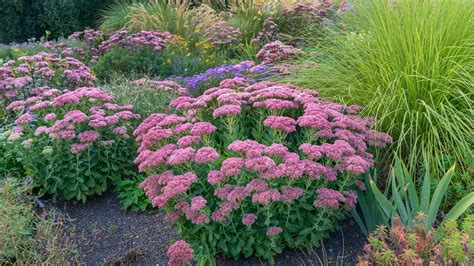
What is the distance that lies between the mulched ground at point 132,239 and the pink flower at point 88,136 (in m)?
0.64

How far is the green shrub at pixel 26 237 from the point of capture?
3.53 m

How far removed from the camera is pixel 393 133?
165 inches

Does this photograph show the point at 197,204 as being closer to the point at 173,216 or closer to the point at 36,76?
the point at 173,216

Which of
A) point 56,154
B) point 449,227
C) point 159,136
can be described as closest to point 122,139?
point 56,154

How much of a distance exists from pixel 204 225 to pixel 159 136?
0.78 meters

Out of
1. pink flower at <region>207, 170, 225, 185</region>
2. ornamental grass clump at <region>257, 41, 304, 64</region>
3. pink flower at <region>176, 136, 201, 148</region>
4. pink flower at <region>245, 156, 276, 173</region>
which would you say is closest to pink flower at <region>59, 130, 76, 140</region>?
pink flower at <region>176, 136, 201, 148</region>

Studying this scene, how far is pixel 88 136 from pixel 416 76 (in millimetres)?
2717

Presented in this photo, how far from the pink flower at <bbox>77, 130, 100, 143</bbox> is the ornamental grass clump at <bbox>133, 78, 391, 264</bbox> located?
534 millimetres

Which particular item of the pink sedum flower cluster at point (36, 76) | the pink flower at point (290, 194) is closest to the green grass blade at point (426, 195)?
the pink flower at point (290, 194)

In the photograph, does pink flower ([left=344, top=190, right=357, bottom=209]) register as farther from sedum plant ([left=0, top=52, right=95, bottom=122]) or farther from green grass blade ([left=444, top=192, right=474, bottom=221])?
sedum plant ([left=0, top=52, right=95, bottom=122])

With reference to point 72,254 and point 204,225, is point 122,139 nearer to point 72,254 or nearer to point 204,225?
point 72,254

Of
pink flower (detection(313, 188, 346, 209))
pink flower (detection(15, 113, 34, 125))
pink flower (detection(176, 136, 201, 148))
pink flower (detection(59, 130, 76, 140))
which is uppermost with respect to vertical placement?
pink flower (detection(176, 136, 201, 148))

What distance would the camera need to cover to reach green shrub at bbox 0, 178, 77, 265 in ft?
11.6

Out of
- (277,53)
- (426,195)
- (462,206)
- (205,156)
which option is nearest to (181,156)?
(205,156)
